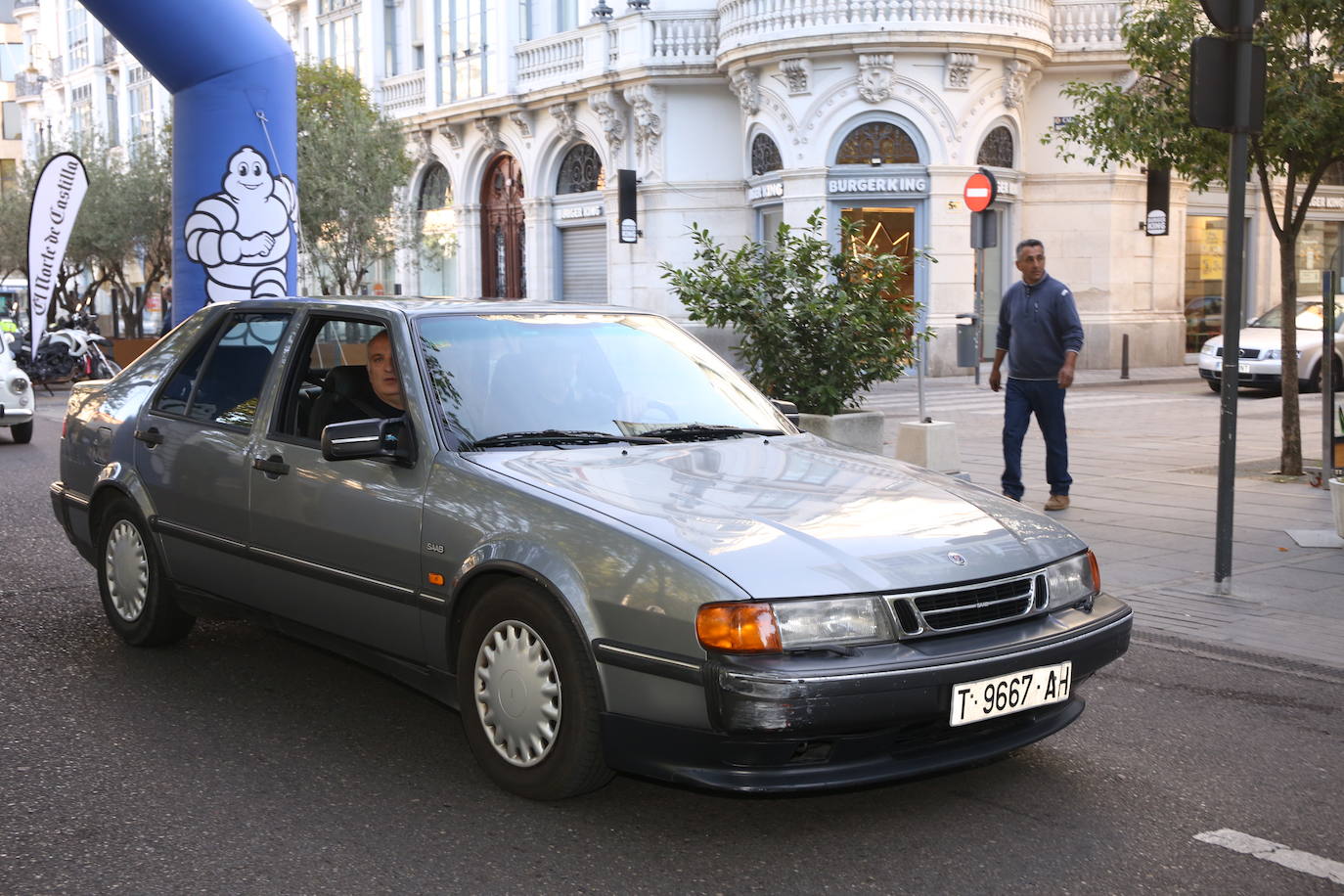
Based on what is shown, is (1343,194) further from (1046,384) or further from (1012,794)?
(1012,794)

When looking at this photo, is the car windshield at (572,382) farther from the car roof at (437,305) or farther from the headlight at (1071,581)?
the headlight at (1071,581)

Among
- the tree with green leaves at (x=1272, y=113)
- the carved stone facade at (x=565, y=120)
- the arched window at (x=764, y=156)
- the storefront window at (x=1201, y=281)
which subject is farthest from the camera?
the carved stone facade at (x=565, y=120)

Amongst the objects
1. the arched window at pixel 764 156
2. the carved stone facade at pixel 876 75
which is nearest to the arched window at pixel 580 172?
the arched window at pixel 764 156

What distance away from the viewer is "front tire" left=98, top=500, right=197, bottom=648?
600 cm

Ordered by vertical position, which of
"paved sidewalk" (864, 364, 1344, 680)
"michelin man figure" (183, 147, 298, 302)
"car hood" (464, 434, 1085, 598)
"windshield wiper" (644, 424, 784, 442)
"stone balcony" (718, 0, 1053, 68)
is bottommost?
"paved sidewalk" (864, 364, 1344, 680)

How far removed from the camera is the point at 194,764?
182 inches

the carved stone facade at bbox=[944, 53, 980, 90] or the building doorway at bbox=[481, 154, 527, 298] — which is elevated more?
the carved stone facade at bbox=[944, 53, 980, 90]

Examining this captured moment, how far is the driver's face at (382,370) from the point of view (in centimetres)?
511

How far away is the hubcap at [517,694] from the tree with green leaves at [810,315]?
6274 millimetres

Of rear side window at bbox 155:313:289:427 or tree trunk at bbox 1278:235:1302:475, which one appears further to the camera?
tree trunk at bbox 1278:235:1302:475

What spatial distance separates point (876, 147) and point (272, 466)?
76.4 feet

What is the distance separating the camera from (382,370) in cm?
520

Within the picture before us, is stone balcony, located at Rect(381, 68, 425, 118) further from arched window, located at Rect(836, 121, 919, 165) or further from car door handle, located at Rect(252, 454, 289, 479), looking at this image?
car door handle, located at Rect(252, 454, 289, 479)

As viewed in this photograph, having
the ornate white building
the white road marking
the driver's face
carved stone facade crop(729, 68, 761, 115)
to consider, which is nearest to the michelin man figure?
the driver's face
